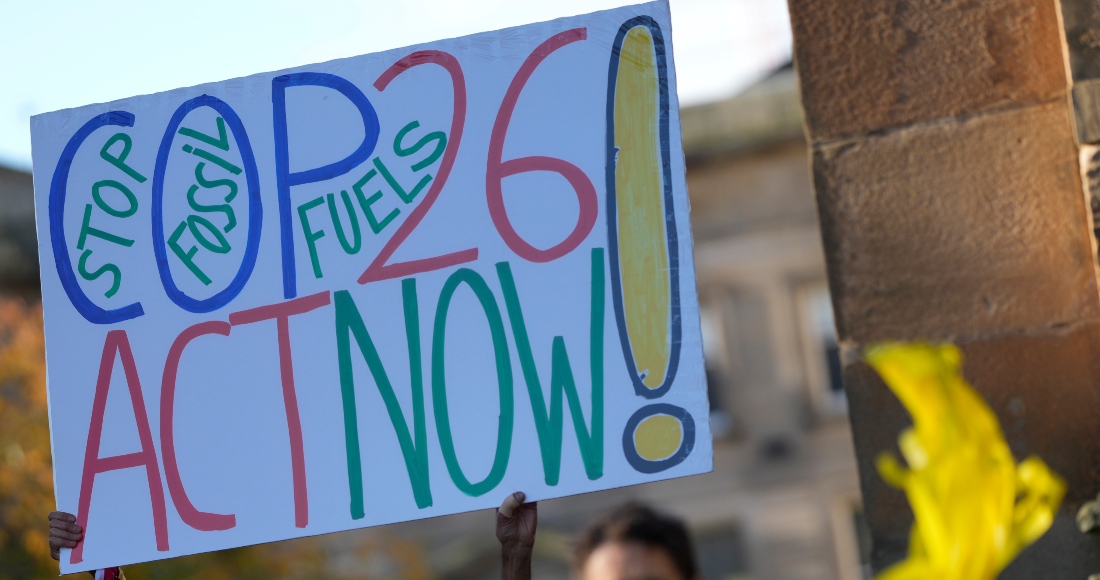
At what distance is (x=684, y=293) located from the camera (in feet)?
8.65

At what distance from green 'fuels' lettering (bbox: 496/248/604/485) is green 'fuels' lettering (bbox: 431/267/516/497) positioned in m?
0.04

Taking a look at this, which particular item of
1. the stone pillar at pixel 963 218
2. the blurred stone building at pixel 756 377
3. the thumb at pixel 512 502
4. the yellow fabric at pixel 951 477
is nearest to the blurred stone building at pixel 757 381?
the blurred stone building at pixel 756 377

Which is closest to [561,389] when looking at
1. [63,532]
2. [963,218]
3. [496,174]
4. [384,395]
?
[384,395]

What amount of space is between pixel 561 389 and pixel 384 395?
0.37m

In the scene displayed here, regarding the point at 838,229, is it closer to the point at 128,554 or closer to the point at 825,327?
the point at 128,554

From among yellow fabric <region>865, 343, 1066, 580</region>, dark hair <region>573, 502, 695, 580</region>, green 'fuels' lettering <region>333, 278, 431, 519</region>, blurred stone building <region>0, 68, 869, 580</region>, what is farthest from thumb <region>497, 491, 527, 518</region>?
blurred stone building <region>0, 68, 869, 580</region>

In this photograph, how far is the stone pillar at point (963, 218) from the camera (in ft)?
9.27

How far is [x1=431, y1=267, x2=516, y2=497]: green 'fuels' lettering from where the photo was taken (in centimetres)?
266

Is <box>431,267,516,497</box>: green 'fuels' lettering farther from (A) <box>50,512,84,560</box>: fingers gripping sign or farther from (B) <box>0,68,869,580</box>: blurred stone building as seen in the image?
(B) <box>0,68,869,580</box>: blurred stone building

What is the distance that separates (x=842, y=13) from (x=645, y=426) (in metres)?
1.05

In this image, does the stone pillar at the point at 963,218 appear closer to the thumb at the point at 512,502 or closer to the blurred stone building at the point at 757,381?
the thumb at the point at 512,502

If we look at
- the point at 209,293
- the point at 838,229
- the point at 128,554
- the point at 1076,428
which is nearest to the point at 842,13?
the point at 838,229

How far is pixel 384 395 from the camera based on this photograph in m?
2.78

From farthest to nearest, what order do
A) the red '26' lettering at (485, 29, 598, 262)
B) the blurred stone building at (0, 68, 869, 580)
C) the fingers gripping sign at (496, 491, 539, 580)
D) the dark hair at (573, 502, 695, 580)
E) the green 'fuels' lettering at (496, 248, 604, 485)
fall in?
1. the blurred stone building at (0, 68, 869, 580)
2. the red '26' lettering at (485, 29, 598, 262)
3. the green 'fuels' lettering at (496, 248, 604, 485)
4. the fingers gripping sign at (496, 491, 539, 580)
5. the dark hair at (573, 502, 695, 580)
